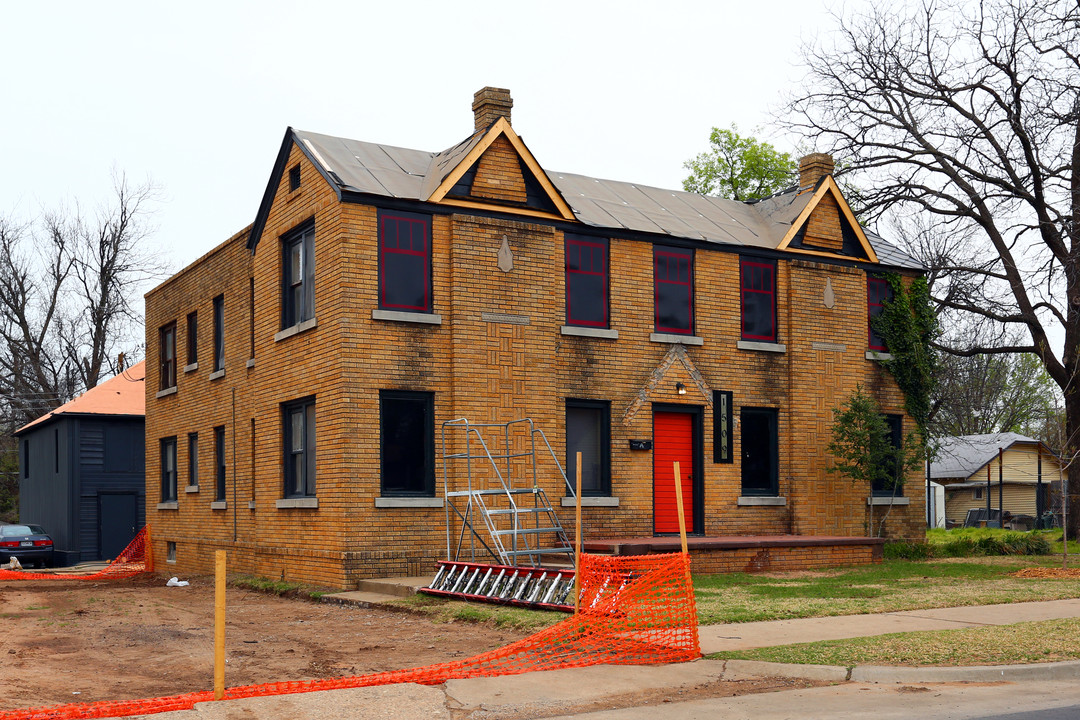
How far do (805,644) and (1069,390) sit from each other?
60.4 feet

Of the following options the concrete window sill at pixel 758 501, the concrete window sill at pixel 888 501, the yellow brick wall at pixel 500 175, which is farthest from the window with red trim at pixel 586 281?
the concrete window sill at pixel 888 501

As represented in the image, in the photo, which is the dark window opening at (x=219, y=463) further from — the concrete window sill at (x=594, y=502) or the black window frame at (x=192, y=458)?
the concrete window sill at (x=594, y=502)

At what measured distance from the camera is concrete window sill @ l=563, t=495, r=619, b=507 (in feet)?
64.2

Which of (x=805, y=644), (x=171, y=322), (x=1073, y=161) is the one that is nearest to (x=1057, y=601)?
(x=805, y=644)

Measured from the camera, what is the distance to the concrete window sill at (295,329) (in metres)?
19.0

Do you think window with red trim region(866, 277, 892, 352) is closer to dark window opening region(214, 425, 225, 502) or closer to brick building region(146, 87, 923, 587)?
brick building region(146, 87, 923, 587)

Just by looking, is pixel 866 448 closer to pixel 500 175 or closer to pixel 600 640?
pixel 500 175

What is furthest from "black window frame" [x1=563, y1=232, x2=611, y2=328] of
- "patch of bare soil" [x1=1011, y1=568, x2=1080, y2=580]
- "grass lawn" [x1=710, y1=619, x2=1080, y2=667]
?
"grass lawn" [x1=710, y1=619, x2=1080, y2=667]

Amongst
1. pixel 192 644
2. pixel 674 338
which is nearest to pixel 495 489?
pixel 674 338

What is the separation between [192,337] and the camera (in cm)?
2695

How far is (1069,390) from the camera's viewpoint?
1032 inches

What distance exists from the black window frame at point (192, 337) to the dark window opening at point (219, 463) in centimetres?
262

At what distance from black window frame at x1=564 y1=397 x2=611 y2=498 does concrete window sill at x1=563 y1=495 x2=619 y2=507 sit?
12 cm

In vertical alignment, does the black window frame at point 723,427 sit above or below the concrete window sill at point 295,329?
below
